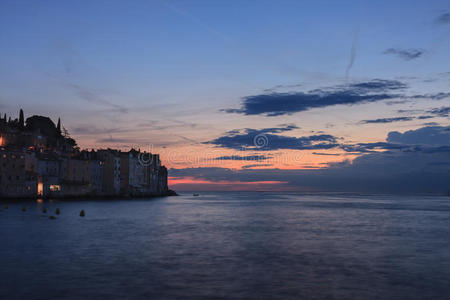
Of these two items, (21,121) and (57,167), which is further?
(21,121)

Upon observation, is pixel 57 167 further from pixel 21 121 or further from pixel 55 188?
pixel 21 121

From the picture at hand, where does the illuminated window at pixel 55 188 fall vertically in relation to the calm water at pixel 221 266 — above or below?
above

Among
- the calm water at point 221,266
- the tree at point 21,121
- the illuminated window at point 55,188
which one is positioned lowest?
the calm water at point 221,266

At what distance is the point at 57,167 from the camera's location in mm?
136125

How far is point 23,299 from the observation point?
17.8m

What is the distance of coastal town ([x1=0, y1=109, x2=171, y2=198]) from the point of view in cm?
11612

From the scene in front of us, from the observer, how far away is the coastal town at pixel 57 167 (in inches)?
4572

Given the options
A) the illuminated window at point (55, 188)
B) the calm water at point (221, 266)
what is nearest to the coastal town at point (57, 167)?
the illuminated window at point (55, 188)

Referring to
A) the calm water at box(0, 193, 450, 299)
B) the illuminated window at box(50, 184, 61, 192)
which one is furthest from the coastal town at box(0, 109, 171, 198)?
the calm water at box(0, 193, 450, 299)

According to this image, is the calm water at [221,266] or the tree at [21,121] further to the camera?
the tree at [21,121]

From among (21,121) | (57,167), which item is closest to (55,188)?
(57,167)

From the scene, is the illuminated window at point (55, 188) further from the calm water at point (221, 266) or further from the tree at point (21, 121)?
the calm water at point (221, 266)

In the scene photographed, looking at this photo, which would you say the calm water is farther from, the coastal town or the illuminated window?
the illuminated window

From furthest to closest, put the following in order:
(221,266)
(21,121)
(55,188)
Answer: (21,121) < (55,188) < (221,266)
